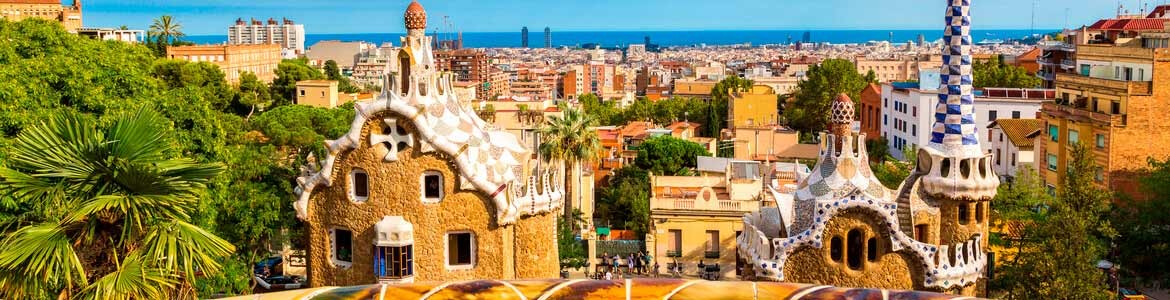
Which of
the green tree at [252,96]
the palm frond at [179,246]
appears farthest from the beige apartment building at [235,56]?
the palm frond at [179,246]

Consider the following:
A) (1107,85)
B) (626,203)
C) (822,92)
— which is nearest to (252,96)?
(626,203)

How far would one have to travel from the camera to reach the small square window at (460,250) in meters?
26.6

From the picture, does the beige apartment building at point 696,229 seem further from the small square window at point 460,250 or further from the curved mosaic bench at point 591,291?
the curved mosaic bench at point 591,291

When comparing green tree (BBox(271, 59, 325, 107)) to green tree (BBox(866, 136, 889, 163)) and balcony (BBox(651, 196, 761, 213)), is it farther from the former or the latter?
balcony (BBox(651, 196, 761, 213))

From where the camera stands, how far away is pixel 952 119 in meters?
25.6

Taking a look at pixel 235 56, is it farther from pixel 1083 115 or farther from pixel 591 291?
pixel 591 291

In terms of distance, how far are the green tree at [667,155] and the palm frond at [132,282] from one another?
46.1 meters

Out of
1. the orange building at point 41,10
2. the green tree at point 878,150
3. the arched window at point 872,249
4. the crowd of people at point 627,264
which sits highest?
the orange building at point 41,10

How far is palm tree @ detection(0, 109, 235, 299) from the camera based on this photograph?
12.7 m

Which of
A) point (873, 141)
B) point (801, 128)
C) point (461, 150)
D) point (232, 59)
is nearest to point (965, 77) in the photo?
point (461, 150)

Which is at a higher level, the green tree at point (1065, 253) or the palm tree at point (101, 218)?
the palm tree at point (101, 218)

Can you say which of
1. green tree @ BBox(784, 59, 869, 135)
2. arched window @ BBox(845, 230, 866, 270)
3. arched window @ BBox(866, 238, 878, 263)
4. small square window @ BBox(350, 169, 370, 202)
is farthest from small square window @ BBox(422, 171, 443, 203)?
green tree @ BBox(784, 59, 869, 135)

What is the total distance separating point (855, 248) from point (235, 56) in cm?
9058

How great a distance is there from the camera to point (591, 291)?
13570 millimetres
